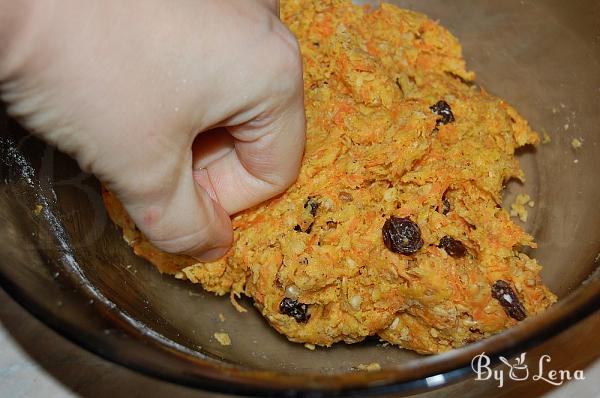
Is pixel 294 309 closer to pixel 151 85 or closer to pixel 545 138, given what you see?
pixel 151 85

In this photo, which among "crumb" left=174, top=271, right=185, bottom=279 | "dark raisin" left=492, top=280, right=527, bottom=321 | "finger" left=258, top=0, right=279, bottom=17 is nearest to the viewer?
"finger" left=258, top=0, right=279, bottom=17

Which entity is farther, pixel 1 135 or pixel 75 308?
pixel 1 135

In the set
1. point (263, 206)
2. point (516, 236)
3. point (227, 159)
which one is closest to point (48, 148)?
point (227, 159)

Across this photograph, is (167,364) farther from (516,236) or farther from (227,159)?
(516,236)

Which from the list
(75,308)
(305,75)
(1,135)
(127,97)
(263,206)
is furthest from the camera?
(305,75)

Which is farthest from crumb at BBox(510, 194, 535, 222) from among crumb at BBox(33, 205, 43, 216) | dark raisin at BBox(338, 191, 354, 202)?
crumb at BBox(33, 205, 43, 216)

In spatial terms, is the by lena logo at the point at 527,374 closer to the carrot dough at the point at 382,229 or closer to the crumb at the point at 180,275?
the carrot dough at the point at 382,229

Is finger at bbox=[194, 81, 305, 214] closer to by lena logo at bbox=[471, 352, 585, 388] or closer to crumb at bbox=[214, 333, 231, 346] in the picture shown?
crumb at bbox=[214, 333, 231, 346]

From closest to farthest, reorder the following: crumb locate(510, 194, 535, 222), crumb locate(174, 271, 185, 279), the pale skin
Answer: the pale skin → crumb locate(174, 271, 185, 279) → crumb locate(510, 194, 535, 222)

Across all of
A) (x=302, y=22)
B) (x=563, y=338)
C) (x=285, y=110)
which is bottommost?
(x=563, y=338)
